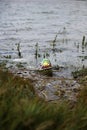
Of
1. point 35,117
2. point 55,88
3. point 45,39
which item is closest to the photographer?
point 35,117

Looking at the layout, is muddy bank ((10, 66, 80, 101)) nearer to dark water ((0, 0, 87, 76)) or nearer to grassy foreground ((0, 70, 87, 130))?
dark water ((0, 0, 87, 76))

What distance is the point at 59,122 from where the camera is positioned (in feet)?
15.0

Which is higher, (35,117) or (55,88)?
(35,117)

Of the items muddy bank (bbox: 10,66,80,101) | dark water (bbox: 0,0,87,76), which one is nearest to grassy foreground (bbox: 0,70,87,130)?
muddy bank (bbox: 10,66,80,101)

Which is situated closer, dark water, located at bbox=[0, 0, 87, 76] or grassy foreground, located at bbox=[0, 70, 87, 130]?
grassy foreground, located at bbox=[0, 70, 87, 130]

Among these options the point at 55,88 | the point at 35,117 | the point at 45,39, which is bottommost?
the point at 55,88

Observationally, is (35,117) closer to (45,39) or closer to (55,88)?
(55,88)

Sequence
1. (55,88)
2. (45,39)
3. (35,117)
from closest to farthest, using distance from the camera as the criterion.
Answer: (35,117) → (55,88) → (45,39)

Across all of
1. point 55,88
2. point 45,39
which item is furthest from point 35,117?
point 45,39

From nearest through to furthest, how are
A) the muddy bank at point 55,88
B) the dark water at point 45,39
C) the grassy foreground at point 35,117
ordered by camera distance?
the grassy foreground at point 35,117
the muddy bank at point 55,88
the dark water at point 45,39

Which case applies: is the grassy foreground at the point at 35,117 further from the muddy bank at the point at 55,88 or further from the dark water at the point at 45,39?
the dark water at the point at 45,39

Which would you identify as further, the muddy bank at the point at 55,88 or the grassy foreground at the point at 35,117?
the muddy bank at the point at 55,88

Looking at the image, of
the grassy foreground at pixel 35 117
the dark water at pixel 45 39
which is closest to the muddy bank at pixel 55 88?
the dark water at pixel 45 39

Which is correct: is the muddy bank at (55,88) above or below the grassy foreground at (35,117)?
below
